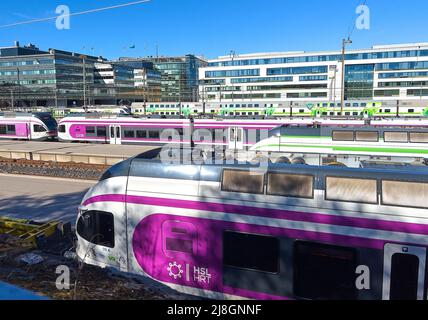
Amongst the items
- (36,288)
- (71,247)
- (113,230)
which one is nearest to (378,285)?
(113,230)

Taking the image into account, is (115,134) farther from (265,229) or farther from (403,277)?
(403,277)

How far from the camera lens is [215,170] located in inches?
234

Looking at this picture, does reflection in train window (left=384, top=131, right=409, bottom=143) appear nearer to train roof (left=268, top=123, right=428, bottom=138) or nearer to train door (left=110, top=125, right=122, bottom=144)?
train roof (left=268, top=123, right=428, bottom=138)

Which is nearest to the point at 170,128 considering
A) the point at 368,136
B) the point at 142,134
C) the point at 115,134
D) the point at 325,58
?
the point at 142,134

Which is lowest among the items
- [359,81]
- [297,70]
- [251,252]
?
[251,252]

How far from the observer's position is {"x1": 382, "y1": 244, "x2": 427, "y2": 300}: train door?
15.5 ft

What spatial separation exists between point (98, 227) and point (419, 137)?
14580 millimetres

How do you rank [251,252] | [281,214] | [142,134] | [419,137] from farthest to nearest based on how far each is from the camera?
[142,134] < [419,137] < [251,252] < [281,214]

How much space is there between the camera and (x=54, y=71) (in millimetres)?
127062

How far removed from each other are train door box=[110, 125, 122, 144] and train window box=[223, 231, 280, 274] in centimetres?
2924

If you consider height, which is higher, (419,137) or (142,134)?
(419,137)

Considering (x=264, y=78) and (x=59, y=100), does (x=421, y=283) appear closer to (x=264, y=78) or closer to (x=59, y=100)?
(x=264, y=78)

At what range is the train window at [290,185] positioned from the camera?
5367 mm

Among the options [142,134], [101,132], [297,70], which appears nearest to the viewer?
[142,134]
